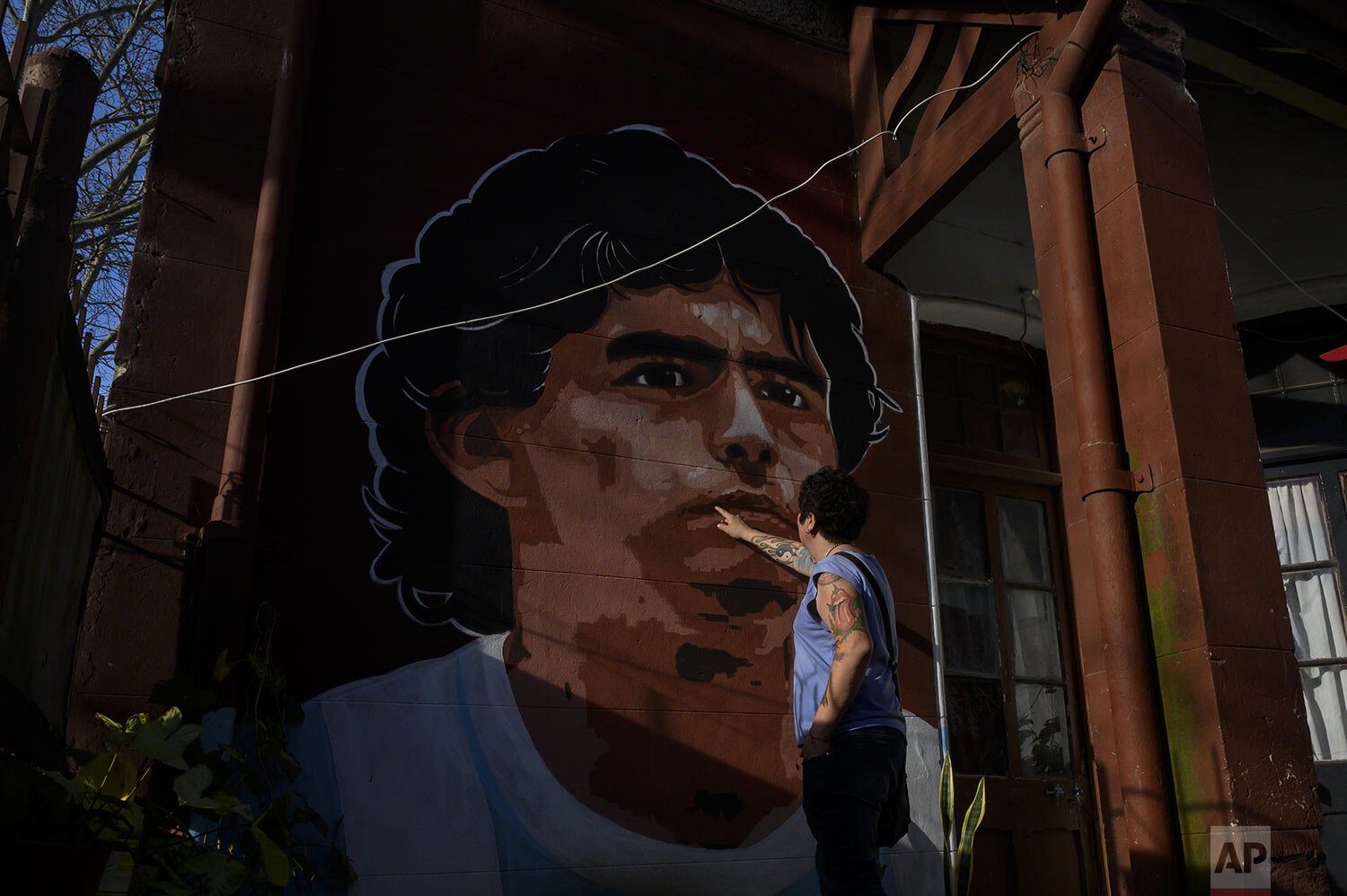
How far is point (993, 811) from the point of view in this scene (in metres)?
4.93

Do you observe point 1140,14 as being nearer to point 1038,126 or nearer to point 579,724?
point 1038,126

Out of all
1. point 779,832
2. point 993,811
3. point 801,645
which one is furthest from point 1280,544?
point 801,645

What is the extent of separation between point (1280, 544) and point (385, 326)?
481 centimetres

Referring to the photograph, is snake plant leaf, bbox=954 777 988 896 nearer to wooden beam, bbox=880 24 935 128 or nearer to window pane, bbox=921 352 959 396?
window pane, bbox=921 352 959 396

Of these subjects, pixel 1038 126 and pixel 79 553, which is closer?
pixel 79 553

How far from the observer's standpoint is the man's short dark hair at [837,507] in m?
3.22

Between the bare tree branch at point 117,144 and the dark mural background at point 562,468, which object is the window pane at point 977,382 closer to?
the dark mural background at point 562,468

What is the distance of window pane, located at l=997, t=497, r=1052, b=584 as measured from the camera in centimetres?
559

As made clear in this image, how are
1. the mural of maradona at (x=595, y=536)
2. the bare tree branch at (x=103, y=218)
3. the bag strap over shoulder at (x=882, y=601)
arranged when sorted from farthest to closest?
the bare tree branch at (x=103, y=218), the mural of maradona at (x=595, y=536), the bag strap over shoulder at (x=882, y=601)

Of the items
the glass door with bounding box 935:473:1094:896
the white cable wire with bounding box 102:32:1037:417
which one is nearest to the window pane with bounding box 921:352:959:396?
the glass door with bounding box 935:473:1094:896

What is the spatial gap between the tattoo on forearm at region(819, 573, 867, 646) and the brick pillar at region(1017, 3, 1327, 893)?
105cm

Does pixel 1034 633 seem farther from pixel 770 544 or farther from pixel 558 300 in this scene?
pixel 558 300

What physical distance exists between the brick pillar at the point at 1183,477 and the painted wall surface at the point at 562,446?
102 centimetres

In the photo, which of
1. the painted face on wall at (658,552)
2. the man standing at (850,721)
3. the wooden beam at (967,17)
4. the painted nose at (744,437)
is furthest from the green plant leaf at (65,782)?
Answer: the wooden beam at (967,17)
